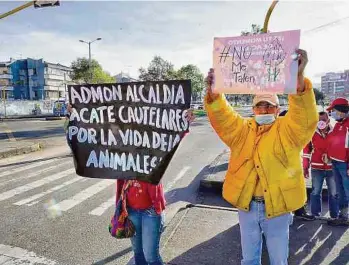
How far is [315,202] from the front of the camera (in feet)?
16.8

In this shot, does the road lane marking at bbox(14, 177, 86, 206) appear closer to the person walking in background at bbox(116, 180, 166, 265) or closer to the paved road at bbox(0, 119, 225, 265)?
the paved road at bbox(0, 119, 225, 265)

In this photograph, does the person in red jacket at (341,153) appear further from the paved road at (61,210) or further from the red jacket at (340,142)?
the paved road at (61,210)

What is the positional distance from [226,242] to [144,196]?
1.88 m

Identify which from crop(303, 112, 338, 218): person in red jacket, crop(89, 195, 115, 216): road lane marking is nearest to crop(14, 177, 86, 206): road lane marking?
crop(89, 195, 115, 216): road lane marking

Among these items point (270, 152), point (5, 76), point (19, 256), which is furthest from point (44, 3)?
point (5, 76)

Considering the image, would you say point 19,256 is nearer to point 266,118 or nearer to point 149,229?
point 149,229

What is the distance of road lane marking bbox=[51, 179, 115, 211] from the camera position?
621 centimetres

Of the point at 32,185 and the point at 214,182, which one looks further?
the point at 32,185

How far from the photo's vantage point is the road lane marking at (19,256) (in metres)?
4.00

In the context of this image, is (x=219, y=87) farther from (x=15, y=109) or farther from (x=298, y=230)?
(x=15, y=109)

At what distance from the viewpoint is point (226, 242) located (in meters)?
4.36

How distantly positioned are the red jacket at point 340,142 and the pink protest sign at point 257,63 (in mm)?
2631

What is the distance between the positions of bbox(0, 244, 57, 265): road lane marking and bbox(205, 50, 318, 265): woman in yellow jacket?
2573 millimetres

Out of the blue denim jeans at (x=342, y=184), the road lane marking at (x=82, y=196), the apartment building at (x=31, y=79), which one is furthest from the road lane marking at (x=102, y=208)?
the apartment building at (x=31, y=79)
